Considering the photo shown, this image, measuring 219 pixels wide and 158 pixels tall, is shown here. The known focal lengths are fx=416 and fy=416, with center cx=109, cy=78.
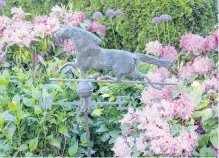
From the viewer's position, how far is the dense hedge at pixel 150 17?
149 inches

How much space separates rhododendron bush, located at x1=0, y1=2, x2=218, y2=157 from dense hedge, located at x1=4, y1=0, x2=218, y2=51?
1.23 metres

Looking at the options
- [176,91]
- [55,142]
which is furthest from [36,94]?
[176,91]

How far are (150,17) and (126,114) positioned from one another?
7.15 ft

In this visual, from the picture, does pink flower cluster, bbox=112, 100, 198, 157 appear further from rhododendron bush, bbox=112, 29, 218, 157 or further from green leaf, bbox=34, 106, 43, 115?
green leaf, bbox=34, 106, 43, 115

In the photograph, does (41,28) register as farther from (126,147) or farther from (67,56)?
(126,147)

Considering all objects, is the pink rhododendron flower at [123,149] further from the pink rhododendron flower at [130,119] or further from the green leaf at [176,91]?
the green leaf at [176,91]

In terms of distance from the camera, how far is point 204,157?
1.57m

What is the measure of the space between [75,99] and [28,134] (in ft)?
1.31

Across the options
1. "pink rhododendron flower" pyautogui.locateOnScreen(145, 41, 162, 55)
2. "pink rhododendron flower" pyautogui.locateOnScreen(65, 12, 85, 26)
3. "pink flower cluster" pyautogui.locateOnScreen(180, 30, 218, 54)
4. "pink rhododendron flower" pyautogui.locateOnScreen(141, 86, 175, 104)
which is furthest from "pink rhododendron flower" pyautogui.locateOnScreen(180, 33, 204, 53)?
"pink rhododendron flower" pyautogui.locateOnScreen(65, 12, 85, 26)

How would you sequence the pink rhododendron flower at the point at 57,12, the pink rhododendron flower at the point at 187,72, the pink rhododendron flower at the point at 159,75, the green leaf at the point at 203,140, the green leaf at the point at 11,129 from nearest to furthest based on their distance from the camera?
the green leaf at the point at 203,140
the green leaf at the point at 11,129
the pink rhododendron flower at the point at 159,75
the pink rhododendron flower at the point at 187,72
the pink rhododendron flower at the point at 57,12

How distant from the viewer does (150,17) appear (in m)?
3.88

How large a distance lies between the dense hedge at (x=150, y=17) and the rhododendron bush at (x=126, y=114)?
1.23 m

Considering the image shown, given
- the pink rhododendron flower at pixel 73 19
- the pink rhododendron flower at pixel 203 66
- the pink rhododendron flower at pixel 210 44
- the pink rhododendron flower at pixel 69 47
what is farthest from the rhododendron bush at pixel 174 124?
the pink rhododendron flower at pixel 73 19

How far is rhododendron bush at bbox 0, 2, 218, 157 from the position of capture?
162 cm
